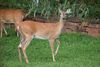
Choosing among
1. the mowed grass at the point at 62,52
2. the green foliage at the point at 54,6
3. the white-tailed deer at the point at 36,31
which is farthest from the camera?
the green foliage at the point at 54,6

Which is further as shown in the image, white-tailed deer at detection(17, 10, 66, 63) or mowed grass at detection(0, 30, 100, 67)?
white-tailed deer at detection(17, 10, 66, 63)

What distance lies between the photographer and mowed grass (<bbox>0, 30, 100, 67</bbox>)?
12914 millimetres

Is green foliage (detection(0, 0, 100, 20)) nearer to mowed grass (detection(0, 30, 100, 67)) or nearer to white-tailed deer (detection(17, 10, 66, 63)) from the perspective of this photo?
mowed grass (detection(0, 30, 100, 67))

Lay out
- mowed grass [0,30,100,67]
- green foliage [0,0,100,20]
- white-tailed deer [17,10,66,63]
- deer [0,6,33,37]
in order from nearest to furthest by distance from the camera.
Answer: mowed grass [0,30,100,67]
white-tailed deer [17,10,66,63]
deer [0,6,33,37]
green foliage [0,0,100,20]

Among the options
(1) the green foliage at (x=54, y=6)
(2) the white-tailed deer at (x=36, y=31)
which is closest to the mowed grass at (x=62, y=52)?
(2) the white-tailed deer at (x=36, y=31)

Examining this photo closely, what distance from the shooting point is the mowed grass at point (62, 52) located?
12.9 m

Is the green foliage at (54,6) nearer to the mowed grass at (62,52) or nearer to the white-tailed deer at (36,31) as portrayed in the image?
the mowed grass at (62,52)

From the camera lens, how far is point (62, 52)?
14.9 meters

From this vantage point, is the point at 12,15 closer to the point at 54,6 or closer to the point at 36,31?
the point at 54,6

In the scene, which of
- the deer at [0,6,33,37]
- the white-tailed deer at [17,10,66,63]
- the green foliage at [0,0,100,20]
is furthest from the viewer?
the green foliage at [0,0,100,20]

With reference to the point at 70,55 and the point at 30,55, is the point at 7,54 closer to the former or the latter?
the point at 30,55

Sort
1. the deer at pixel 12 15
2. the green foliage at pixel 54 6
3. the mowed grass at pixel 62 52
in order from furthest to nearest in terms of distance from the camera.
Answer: the green foliage at pixel 54 6 → the deer at pixel 12 15 → the mowed grass at pixel 62 52

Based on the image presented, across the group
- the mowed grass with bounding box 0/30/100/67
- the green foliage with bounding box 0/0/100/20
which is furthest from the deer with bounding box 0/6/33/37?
the green foliage with bounding box 0/0/100/20

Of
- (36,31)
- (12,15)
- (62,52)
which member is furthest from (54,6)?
(36,31)
